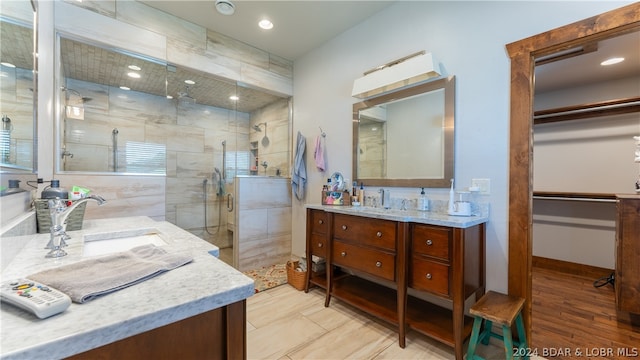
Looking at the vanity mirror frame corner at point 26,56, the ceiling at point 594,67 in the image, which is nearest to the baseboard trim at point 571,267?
the ceiling at point 594,67

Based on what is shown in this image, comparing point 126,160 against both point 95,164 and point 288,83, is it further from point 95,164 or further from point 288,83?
point 288,83

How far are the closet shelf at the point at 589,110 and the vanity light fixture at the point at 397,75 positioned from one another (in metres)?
2.41

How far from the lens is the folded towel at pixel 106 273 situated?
649 mm

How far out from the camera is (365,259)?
2166mm

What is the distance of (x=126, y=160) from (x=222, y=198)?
1.20m

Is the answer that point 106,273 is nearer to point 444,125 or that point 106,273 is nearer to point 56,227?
point 56,227

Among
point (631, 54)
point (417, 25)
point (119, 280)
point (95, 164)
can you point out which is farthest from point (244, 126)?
point (631, 54)

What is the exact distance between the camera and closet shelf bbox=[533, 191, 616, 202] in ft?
9.95

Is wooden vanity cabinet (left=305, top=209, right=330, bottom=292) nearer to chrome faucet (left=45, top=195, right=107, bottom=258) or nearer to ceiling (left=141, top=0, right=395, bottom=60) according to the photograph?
chrome faucet (left=45, top=195, right=107, bottom=258)

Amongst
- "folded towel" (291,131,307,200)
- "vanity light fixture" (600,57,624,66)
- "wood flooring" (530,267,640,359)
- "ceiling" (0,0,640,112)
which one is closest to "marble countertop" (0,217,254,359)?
"wood flooring" (530,267,640,359)

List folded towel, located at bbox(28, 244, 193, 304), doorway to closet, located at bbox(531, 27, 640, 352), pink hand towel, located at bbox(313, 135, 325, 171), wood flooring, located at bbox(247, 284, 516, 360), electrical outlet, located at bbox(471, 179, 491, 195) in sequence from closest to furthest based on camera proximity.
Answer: folded towel, located at bbox(28, 244, 193, 304), wood flooring, located at bbox(247, 284, 516, 360), electrical outlet, located at bbox(471, 179, 491, 195), doorway to closet, located at bbox(531, 27, 640, 352), pink hand towel, located at bbox(313, 135, 325, 171)

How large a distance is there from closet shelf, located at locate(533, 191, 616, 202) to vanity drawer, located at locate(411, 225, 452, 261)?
262 centimetres

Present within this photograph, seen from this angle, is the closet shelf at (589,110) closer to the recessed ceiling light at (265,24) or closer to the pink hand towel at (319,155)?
the pink hand towel at (319,155)

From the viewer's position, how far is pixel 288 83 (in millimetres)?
3768
